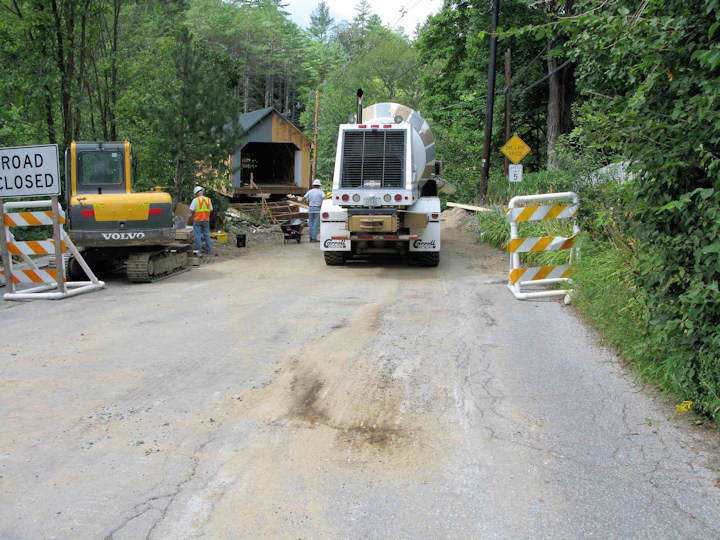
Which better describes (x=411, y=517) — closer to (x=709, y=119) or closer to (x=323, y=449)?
(x=323, y=449)

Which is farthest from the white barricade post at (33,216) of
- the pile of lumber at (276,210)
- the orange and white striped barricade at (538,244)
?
the pile of lumber at (276,210)

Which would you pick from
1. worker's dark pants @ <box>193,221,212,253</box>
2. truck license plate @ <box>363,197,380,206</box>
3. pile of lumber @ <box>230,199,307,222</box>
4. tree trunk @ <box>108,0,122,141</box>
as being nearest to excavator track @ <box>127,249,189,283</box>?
worker's dark pants @ <box>193,221,212,253</box>

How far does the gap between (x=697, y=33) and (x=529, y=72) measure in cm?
2774

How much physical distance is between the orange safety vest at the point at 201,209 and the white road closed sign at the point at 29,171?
6.63 m

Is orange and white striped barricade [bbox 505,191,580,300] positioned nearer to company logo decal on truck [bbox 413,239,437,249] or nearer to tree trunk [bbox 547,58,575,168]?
company logo decal on truck [bbox 413,239,437,249]

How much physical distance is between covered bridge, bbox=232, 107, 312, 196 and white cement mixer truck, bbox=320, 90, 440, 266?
25884 mm

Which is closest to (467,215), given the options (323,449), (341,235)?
(341,235)

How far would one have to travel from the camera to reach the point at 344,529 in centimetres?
329

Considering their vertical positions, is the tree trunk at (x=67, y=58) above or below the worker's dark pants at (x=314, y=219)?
above

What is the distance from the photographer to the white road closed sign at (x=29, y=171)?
32.8 ft

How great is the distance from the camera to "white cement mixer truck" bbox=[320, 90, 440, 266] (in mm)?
13711

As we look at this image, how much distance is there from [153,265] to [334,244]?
3.99 m

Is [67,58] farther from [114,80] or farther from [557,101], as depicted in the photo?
[557,101]

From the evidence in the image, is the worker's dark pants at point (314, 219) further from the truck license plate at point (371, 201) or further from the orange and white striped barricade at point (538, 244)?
the orange and white striped barricade at point (538, 244)
